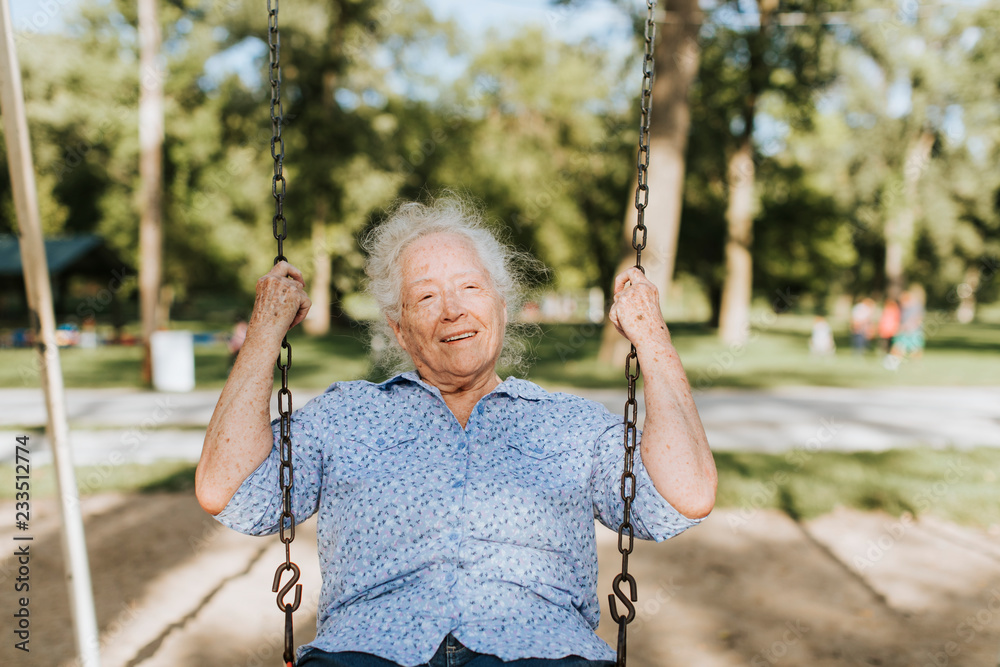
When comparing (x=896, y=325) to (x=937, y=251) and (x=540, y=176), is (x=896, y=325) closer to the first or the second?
(x=540, y=176)

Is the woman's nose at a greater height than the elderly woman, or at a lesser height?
greater

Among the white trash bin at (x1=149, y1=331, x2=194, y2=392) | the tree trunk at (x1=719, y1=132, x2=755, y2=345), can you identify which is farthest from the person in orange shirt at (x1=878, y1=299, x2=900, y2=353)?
the white trash bin at (x1=149, y1=331, x2=194, y2=392)

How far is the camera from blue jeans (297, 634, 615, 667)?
165 cm

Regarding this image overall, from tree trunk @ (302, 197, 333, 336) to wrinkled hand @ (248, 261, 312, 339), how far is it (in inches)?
757

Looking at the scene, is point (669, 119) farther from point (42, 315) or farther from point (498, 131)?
point (498, 131)

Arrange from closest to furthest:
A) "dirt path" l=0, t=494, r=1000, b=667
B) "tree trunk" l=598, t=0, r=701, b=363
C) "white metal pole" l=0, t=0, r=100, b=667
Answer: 1. "white metal pole" l=0, t=0, r=100, b=667
2. "dirt path" l=0, t=494, r=1000, b=667
3. "tree trunk" l=598, t=0, r=701, b=363

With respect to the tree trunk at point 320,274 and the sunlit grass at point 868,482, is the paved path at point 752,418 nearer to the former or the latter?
the sunlit grass at point 868,482

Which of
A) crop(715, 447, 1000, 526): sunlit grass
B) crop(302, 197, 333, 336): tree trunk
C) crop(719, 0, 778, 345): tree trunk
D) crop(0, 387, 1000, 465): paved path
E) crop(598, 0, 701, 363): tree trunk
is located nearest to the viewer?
crop(715, 447, 1000, 526): sunlit grass

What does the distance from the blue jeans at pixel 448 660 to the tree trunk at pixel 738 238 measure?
1931 centimetres

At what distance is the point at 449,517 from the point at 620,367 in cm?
1104

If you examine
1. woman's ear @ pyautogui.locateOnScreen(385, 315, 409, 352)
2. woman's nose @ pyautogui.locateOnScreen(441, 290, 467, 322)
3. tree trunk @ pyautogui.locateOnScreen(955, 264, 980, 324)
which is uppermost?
woman's nose @ pyautogui.locateOnScreen(441, 290, 467, 322)

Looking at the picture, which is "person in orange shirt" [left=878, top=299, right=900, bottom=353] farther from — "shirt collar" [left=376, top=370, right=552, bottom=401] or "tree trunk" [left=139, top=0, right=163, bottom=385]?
"shirt collar" [left=376, top=370, right=552, bottom=401]

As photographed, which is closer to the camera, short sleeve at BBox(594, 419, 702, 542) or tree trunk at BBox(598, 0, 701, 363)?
short sleeve at BBox(594, 419, 702, 542)

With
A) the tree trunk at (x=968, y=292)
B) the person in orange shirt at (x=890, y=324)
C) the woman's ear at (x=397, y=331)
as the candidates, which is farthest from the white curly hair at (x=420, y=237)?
the tree trunk at (x=968, y=292)
